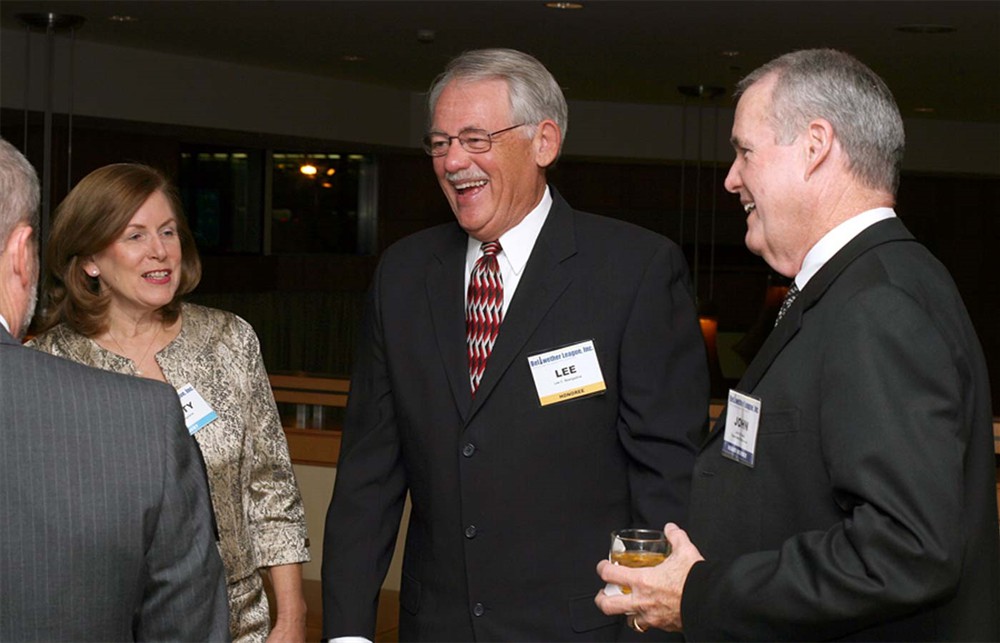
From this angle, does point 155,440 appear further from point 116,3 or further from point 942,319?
point 116,3

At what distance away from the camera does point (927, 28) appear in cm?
624

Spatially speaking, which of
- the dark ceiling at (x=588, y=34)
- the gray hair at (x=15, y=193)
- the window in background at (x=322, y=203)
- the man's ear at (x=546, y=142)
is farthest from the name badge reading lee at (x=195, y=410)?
the window in background at (x=322, y=203)

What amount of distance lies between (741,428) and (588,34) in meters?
5.44

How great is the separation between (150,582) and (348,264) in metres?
9.19

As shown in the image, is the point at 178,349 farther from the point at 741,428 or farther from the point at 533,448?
the point at 741,428

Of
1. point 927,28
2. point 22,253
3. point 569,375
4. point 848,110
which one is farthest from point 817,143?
point 927,28

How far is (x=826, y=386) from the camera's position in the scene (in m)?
1.50

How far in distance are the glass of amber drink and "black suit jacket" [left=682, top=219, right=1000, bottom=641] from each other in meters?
0.06

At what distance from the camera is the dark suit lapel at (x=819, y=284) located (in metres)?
1.56

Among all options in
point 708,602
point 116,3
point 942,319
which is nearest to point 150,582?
point 708,602

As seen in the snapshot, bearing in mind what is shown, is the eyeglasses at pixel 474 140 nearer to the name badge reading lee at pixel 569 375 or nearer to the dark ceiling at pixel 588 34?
the name badge reading lee at pixel 569 375

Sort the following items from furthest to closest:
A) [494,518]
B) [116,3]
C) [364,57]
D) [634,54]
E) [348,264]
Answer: [348,264]
[364,57]
[634,54]
[116,3]
[494,518]

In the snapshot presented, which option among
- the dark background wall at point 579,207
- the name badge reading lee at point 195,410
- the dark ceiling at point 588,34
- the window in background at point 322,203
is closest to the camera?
the name badge reading lee at point 195,410

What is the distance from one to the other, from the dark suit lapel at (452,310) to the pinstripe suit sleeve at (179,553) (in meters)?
0.72
